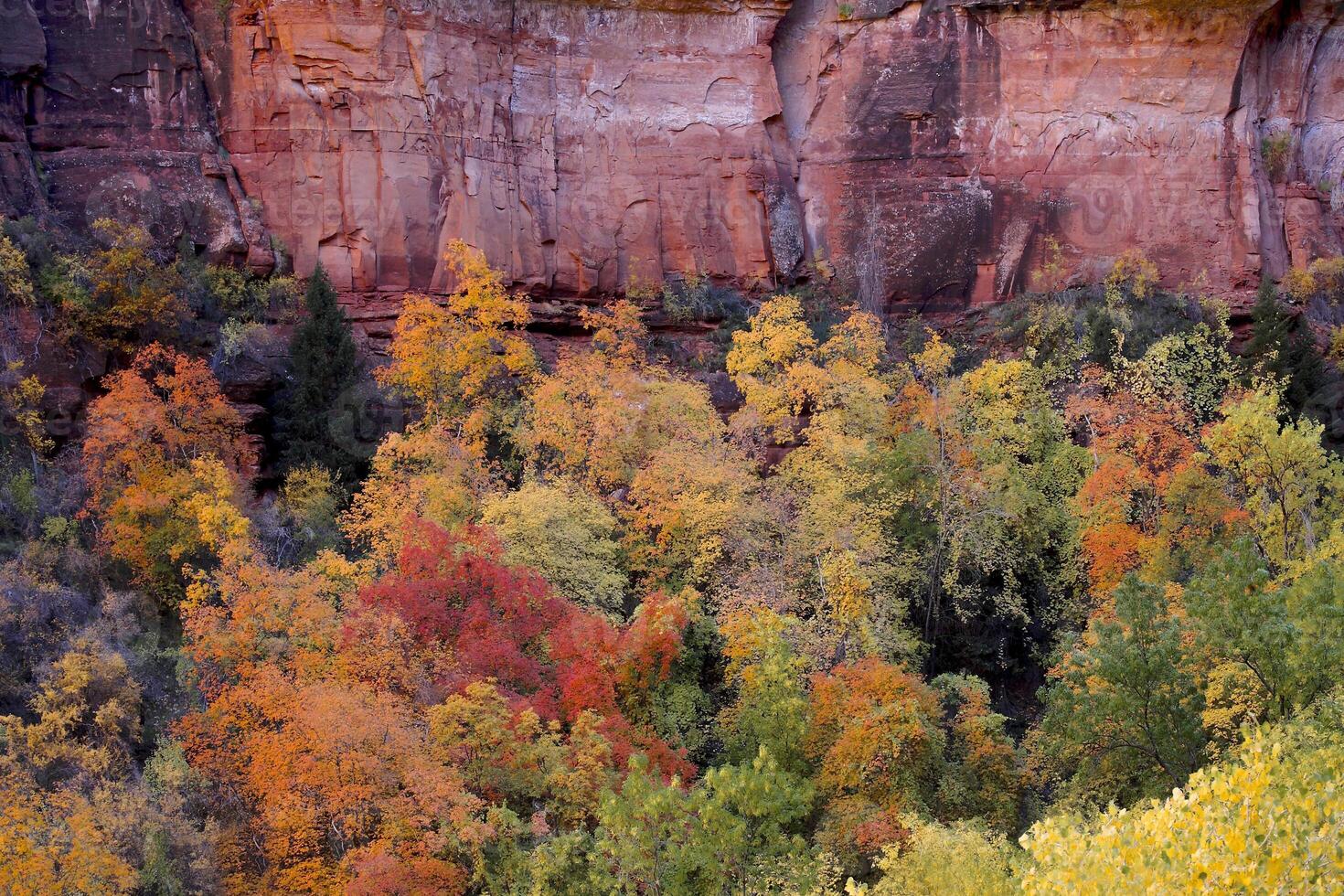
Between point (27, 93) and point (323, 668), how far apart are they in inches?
887

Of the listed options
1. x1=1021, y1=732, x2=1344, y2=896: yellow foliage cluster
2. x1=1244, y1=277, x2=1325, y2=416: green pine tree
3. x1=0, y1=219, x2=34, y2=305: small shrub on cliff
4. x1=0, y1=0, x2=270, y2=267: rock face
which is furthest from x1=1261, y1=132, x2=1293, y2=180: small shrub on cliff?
x1=0, y1=219, x2=34, y2=305: small shrub on cliff

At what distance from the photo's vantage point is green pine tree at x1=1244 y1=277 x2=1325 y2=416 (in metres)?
39.8

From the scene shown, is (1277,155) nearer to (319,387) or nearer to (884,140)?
(884,140)

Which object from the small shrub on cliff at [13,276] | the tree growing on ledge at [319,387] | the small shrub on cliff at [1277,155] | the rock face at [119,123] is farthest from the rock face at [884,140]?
the small shrub on cliff at [13,276]

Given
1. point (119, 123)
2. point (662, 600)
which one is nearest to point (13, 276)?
point (119, 123)

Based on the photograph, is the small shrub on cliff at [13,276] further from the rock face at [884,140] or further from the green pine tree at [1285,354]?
the green pine tree at [1285,354]

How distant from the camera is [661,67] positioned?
151ft

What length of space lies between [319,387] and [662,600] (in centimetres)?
1296

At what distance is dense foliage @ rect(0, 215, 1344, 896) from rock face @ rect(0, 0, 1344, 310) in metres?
3.08

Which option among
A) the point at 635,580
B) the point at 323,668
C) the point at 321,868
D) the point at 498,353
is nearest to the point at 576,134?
the point at 498,353

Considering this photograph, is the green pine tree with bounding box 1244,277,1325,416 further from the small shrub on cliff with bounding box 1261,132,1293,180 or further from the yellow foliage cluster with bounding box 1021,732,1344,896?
the yellow foliage cluster with bounding box 1021,732,1344,896

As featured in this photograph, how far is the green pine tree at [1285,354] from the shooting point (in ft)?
130

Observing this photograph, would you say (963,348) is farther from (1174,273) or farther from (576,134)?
(576,134)

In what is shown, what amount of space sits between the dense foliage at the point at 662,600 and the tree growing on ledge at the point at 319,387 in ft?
0.47
